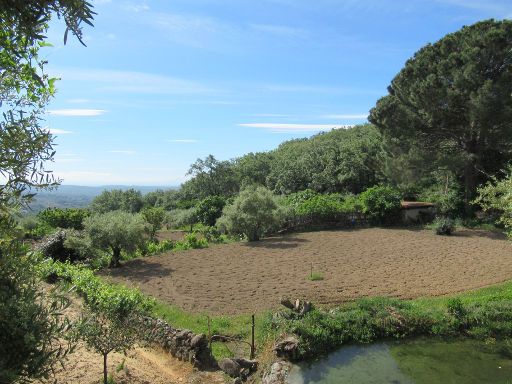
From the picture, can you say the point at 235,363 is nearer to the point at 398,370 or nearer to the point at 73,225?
the point at 398,370

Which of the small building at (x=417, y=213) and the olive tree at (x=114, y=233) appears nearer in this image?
the olive tree at (x=114, y=233)

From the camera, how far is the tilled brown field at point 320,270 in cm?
1246

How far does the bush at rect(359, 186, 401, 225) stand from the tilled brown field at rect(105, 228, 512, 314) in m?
4.27

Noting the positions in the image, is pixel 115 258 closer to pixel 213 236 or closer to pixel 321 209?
pixel 213 236

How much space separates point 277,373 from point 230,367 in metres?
0.95

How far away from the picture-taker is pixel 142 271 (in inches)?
653

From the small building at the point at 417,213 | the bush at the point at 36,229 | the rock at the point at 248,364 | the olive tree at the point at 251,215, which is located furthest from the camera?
the small building at the point at 417,213

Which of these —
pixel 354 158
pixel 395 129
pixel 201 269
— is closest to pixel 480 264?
pixel 201 269

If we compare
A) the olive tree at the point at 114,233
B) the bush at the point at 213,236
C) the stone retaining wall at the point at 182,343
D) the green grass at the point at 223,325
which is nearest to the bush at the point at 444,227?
the bush at the point at 213,236

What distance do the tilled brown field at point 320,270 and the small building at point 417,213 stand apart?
4.88 m

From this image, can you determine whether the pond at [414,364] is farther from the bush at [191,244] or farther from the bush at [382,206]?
the bush at [382,206]

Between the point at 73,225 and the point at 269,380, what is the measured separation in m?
24.7

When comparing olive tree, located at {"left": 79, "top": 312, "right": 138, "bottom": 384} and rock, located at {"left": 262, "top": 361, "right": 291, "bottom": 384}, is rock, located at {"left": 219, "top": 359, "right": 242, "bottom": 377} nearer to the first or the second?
rock, located at {"left": 262, "top": 361, "right": 291, "bottom": 384}

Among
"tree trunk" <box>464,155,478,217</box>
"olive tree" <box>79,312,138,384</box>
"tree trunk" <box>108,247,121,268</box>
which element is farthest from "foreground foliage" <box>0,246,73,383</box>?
"tree trunk" <box>464,155,478,217</box>
